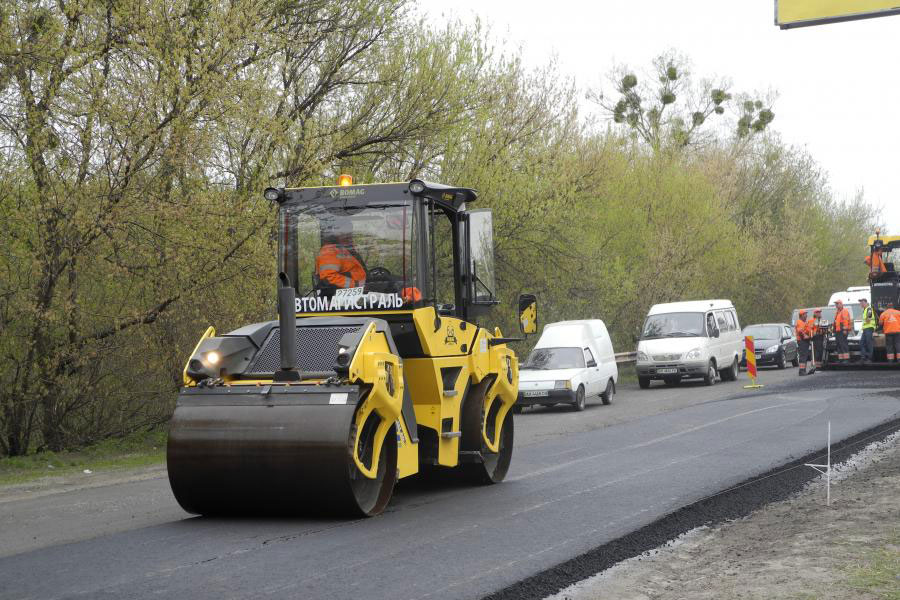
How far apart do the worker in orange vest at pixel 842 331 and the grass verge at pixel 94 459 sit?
789 inches

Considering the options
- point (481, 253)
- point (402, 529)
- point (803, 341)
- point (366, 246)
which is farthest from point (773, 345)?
point (402, 529)

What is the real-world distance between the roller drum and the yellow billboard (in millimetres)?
5973

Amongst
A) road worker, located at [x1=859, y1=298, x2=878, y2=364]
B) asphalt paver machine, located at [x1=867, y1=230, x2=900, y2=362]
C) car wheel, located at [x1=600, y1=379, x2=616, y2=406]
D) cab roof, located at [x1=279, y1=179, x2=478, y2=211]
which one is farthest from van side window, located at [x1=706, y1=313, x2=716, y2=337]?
cab roof, located at [x1=279, y1=179, x2=478, y2=211]

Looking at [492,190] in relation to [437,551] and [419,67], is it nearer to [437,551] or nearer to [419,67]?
[419,67]

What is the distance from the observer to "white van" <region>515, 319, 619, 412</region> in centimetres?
2412

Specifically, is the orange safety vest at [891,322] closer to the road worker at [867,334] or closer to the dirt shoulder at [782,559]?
the road worker at [867,334]

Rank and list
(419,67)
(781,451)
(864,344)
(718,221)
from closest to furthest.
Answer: (781,451), (419,67), (864,344), (718,221)

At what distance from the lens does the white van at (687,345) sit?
2988cm

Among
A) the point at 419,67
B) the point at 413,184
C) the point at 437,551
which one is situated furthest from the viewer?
the point at 419,67

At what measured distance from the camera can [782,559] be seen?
24.8ft

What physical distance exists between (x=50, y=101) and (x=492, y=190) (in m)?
13.4

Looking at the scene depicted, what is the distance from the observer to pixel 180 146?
54.6 feet

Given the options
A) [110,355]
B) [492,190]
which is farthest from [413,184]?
[492,190]

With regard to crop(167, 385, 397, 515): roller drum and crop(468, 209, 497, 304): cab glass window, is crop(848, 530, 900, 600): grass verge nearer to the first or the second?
crop(167, 385, 397, 515): roller drum
